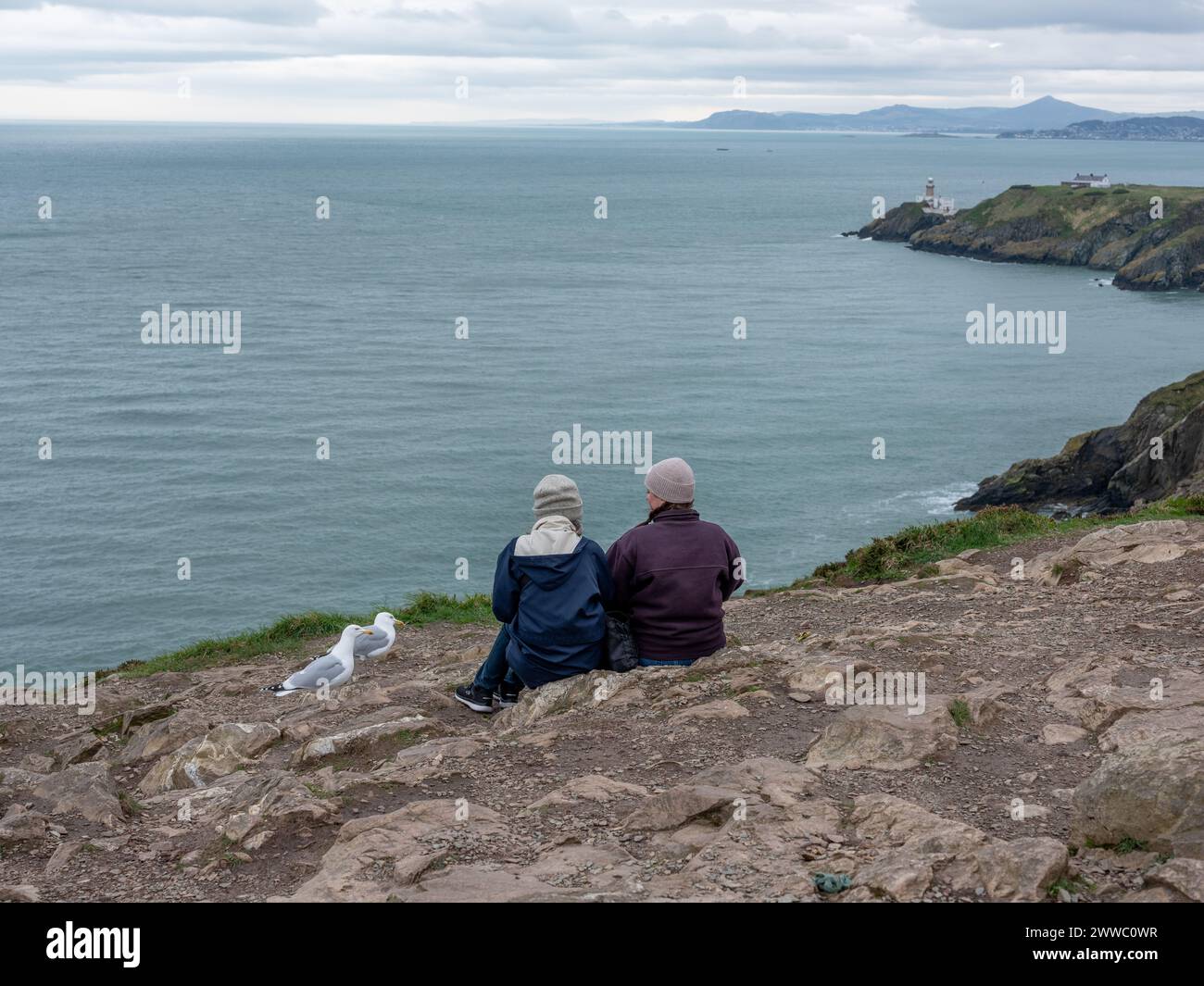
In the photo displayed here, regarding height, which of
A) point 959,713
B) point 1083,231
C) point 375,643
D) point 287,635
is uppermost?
point 1083,231

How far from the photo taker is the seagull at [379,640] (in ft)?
48.3

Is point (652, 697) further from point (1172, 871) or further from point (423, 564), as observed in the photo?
point (423, 564)

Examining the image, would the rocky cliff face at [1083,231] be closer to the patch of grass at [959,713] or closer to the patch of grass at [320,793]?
the patch of grass at [959,713]

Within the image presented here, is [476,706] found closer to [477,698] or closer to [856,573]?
[477,698]

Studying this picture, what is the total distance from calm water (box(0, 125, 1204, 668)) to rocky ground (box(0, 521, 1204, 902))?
2446 centimetres

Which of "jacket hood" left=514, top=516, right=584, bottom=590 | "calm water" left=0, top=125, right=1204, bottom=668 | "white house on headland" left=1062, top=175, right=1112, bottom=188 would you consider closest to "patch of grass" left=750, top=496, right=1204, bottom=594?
"jacket hood" left=514, top=516, right=584, bottom=590

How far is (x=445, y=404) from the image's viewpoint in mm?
59031

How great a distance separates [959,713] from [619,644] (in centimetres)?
288

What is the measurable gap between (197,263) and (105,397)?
51.8 meters

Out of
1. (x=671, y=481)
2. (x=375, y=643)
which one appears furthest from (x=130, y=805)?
(x=375, y=643)

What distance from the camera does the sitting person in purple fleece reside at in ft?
31.1

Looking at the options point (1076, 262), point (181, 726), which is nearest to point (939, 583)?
point (181, 726)

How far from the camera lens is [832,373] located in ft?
221

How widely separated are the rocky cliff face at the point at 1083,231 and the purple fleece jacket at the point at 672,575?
110m
